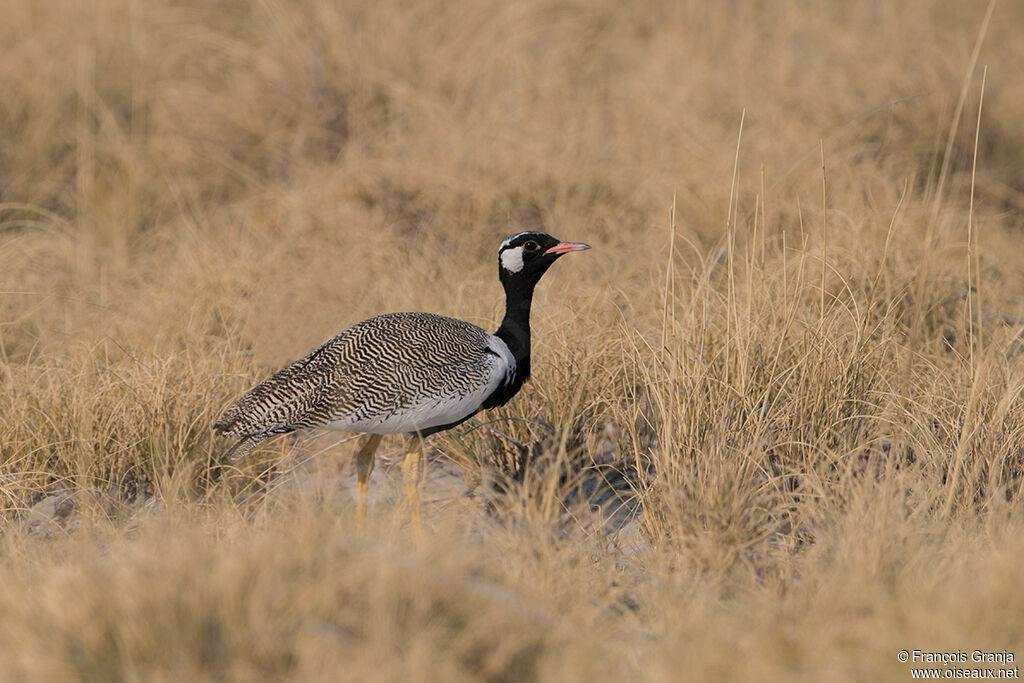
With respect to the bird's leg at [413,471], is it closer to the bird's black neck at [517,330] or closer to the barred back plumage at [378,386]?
the barred back plumage at [378,386]

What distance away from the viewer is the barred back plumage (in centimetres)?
378

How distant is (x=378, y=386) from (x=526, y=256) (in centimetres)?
82

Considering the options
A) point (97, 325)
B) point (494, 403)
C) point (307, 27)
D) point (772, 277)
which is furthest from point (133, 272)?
point (772, 277)

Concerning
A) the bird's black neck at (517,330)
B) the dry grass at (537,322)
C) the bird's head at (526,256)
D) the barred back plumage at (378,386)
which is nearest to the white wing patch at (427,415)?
the barred back plumage at (378,386)

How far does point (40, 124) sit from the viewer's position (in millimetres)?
6914

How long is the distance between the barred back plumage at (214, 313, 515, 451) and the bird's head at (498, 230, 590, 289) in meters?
0.40

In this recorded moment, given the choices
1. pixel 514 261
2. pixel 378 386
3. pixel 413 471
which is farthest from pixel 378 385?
pixel 514 261

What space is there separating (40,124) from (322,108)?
163 cm

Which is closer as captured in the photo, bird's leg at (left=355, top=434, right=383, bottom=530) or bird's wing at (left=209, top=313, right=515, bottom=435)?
bird's wing at (left=209, top=313, right=515, bottom=435)

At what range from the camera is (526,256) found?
4301 millimetres

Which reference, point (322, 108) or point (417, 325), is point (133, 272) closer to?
point (322, 108)

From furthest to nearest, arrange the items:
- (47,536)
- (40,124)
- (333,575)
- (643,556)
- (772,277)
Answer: (40,124)
(772,277)
(47,536)
(643,556)
(333,575)

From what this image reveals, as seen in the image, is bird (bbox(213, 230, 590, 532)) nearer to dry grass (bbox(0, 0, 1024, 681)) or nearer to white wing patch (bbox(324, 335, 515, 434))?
white wing patch (bbox(324, 335, 515, 434))

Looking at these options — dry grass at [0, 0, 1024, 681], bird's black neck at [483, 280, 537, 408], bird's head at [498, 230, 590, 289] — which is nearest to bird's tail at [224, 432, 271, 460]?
dry grass at [0, 0, 1024, 681]
